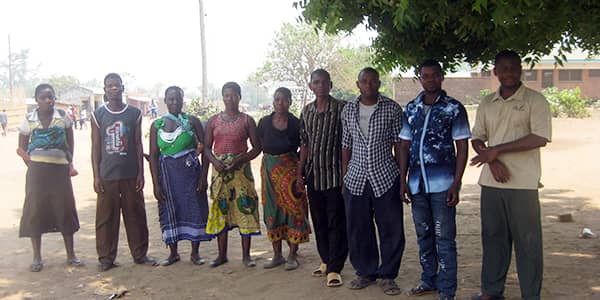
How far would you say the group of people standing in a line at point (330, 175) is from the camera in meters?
3.85

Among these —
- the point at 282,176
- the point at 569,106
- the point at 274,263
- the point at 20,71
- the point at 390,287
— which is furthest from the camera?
the point at 20,71

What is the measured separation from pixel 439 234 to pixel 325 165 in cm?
116

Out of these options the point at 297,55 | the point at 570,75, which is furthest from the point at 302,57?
the point at 570,75

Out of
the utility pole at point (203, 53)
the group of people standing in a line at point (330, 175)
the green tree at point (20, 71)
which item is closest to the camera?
the group of people standing in a line at point (330, 175)

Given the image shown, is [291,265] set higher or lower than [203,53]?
lower

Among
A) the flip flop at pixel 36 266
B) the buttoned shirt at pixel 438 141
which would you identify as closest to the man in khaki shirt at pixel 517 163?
the buttoned shirt at pixel 438 141

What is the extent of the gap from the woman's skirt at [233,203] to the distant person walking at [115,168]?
0.82m

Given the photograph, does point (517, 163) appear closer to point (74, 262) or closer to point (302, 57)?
point (74, 262)

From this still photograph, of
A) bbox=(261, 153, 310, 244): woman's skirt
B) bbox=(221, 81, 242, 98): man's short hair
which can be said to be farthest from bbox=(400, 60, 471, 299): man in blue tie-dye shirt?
bbox=(221, 81, 242, 98): man's short hair

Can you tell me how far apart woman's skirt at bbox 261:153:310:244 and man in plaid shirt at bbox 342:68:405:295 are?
738 millimetres

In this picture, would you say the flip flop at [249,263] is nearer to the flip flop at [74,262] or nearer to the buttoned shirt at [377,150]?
the buttoned shirt at [377,150]

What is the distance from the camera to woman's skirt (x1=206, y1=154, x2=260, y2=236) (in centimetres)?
536

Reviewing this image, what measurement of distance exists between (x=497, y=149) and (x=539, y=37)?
3.01 feet

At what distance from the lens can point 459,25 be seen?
4.27m
